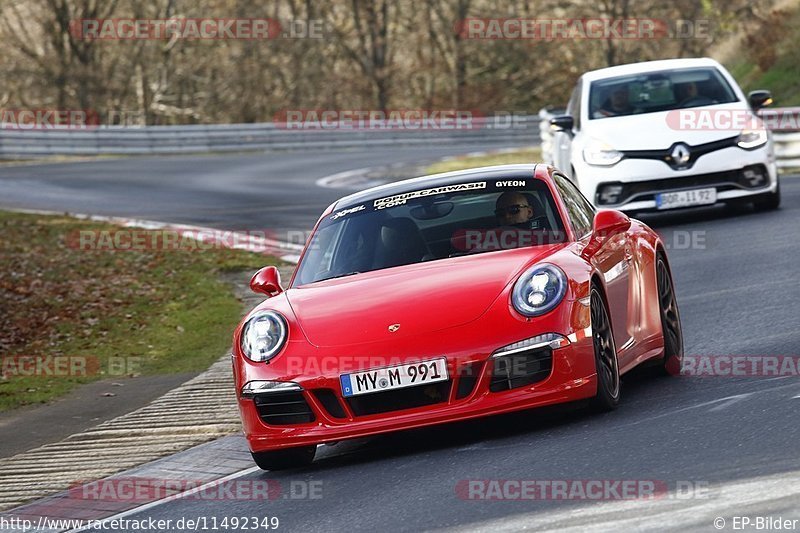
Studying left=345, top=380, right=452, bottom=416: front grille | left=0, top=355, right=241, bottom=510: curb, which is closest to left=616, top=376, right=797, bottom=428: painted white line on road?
left=345, top=380, right=452, bottom=416: front grille

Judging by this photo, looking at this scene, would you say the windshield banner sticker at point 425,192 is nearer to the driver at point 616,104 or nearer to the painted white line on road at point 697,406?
the painted white line on road at point 697,406

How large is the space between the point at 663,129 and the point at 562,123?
1.36 metres

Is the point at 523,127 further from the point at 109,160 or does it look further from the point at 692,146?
the point at 692,146

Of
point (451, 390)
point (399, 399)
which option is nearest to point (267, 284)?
point (399, 399)

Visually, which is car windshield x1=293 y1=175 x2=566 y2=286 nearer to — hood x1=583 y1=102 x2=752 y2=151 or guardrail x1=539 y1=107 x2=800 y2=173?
hood x1=583 y1=102 x2=752 y2=151

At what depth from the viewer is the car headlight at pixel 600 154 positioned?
15.8 m

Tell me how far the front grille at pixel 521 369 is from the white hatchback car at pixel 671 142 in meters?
8.89

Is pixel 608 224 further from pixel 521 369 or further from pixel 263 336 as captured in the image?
pixel 263 336

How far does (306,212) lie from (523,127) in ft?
60.9

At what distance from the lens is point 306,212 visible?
21516 millimetres

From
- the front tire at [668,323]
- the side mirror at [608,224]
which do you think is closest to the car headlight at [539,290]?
the side mirror at [608,224]

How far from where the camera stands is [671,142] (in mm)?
15602

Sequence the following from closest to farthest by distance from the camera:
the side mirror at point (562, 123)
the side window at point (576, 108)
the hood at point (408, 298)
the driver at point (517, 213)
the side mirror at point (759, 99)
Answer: the hood at point (408, 298), the driver at point (517, 213), the side mirror at point (759, 99), the side mirror at point (562, 123), the side window at point (576, 108)

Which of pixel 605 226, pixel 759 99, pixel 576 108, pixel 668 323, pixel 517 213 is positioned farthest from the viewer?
pixel 576 108
